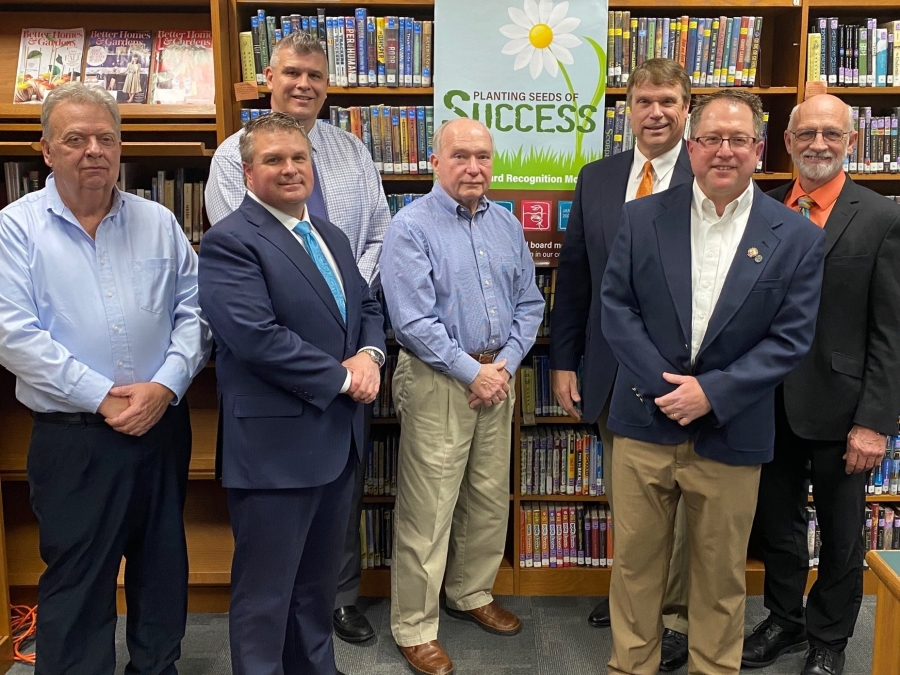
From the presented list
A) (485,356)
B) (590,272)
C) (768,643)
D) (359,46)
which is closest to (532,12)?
(359,46)

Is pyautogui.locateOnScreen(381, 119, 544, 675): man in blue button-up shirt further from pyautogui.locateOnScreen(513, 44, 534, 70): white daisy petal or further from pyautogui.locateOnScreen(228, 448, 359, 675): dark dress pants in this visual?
pyautogui.locateOnScreen(513, 44, 534, 70): white daisy petal

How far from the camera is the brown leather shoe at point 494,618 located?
2.88 m

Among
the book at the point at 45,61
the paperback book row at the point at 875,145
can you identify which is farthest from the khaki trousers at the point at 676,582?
the book at the point at 45,61

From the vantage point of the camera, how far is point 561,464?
10.6 ft

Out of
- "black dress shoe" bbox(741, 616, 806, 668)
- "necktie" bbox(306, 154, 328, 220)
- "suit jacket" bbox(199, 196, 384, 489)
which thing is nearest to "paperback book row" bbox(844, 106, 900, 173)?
"black dress shoe" bbox(741, 616, 806, 668)

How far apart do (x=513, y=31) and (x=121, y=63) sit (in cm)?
150

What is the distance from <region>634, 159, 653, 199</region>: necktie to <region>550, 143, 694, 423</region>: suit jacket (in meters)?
0.06

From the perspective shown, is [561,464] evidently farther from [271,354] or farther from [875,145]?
[875,145]

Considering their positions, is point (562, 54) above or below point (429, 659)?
above

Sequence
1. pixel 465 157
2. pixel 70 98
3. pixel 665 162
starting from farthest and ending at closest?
pixel 665 162 → pixel 465 157 → pixel 70 98

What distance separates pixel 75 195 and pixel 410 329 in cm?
102

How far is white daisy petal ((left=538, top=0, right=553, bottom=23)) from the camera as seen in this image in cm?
300

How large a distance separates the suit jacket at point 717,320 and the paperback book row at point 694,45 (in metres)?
1.07

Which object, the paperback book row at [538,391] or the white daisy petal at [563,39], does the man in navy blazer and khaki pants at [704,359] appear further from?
the white daisy petal at [563,39]
